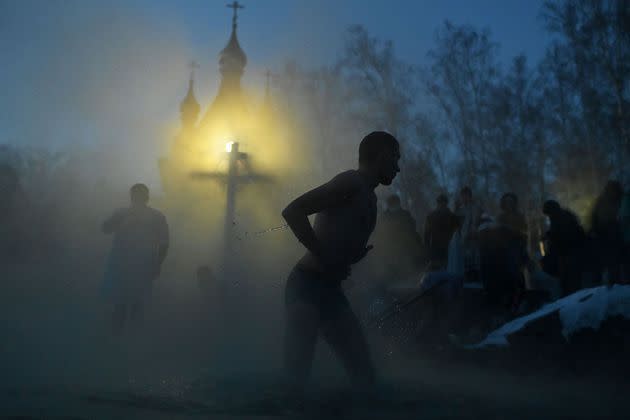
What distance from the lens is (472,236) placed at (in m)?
8.41

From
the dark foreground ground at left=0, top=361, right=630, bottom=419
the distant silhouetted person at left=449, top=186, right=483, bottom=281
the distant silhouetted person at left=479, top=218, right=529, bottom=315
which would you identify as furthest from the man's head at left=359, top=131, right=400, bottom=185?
the distant silhouetted person at left=449, top=186, right=483, bottom=281

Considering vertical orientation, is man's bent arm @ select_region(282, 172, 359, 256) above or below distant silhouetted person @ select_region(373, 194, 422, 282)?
below

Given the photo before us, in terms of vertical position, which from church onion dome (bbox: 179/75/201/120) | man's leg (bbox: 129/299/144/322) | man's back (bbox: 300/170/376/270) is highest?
church onion dome (bbox: 179/75/201/120)

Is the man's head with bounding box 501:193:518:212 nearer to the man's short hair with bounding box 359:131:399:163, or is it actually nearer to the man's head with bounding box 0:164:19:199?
the man's short hair with bounding box 359:131:399:163

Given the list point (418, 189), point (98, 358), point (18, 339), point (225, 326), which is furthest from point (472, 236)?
point (418, 189)

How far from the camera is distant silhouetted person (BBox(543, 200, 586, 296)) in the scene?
26.5 feet

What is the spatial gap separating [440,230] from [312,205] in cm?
557

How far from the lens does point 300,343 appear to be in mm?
3432

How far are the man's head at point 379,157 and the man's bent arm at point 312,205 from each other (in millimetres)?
251

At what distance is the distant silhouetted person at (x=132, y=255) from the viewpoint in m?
7.80

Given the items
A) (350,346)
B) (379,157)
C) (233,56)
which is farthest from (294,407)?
(233,56)

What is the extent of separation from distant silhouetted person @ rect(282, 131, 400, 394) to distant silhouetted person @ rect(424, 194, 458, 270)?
473 centimetres

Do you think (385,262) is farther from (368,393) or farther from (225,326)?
(368,393)

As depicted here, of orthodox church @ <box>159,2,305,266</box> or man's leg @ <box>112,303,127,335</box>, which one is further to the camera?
orthodox church @ <box>159,2,305,266</box>
